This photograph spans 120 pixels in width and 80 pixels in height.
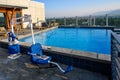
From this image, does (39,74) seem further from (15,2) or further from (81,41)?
(15,2)

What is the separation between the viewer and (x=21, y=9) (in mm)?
15508

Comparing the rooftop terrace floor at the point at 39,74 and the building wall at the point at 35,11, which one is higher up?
the building wall at the point at 35,11

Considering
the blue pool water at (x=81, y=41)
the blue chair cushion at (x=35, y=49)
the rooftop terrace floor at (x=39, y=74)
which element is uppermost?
the blue chair cushion at (x=35, y=49)

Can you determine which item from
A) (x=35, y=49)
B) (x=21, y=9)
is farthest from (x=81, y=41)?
(x=21, y=9)

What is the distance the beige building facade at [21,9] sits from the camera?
13526 millimetres

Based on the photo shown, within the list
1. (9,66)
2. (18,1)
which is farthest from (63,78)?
(18,1)

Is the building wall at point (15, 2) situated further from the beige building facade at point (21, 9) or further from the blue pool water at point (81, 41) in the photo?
the blue pool water at point (81, 41)

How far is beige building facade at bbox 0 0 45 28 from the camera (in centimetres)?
1353

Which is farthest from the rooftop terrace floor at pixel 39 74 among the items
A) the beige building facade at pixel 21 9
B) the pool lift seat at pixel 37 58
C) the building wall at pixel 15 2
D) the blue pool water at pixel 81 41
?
the building wall at pixel 15 2

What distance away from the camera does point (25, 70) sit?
4125 mm

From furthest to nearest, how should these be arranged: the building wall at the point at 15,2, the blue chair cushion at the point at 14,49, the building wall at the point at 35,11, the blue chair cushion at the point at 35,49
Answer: the building wall at the point at 35,11
the building wall at the point at 15,2
the blue chair cushion at the point at 14,49
the blue chair cushion at the point at 35,49

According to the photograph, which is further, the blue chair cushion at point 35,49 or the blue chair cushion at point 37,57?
the blue chair cushion at point 35,49

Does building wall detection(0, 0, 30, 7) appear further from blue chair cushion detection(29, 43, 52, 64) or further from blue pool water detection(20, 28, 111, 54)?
blue chair cushion detection(29, 43, 52, 64)

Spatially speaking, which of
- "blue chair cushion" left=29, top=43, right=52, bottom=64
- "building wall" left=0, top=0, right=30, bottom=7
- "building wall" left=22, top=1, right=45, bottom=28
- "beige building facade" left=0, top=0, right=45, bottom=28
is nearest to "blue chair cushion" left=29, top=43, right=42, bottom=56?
"blue chair cushion" left=29, top=43, right=52, bottom=64
